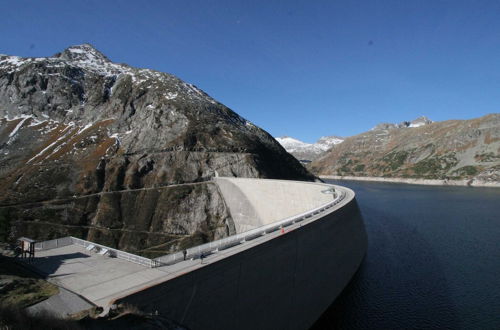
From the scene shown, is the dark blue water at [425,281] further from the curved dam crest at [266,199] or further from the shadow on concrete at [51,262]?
the shadow on concrete at [51,262]

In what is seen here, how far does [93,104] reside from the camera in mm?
115562

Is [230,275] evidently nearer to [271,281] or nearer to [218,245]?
[218,245]

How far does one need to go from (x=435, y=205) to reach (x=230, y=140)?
5930cm

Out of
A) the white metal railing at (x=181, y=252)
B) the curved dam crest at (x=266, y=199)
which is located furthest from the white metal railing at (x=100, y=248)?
the curved dam crest at (x=266, y=199)

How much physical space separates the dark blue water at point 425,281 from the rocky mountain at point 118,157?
35.2 metres

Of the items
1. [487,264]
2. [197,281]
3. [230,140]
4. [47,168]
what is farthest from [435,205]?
[47,168]

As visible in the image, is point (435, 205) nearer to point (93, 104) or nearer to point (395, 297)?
point (395, 297)

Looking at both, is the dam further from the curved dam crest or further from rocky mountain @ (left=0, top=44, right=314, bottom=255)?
rocky mountain @ (left=0, top=44, right=314, bottom=255)

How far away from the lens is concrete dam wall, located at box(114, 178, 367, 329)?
15359mm

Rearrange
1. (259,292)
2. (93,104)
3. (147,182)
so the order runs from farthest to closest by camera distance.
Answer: (93,104) < (147,182) < (259,292)

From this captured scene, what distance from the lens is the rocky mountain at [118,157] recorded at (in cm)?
6712

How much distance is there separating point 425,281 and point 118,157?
77.4 meters

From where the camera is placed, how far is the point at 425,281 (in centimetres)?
3241

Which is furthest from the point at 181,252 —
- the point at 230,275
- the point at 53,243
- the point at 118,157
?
the point at 118,157
